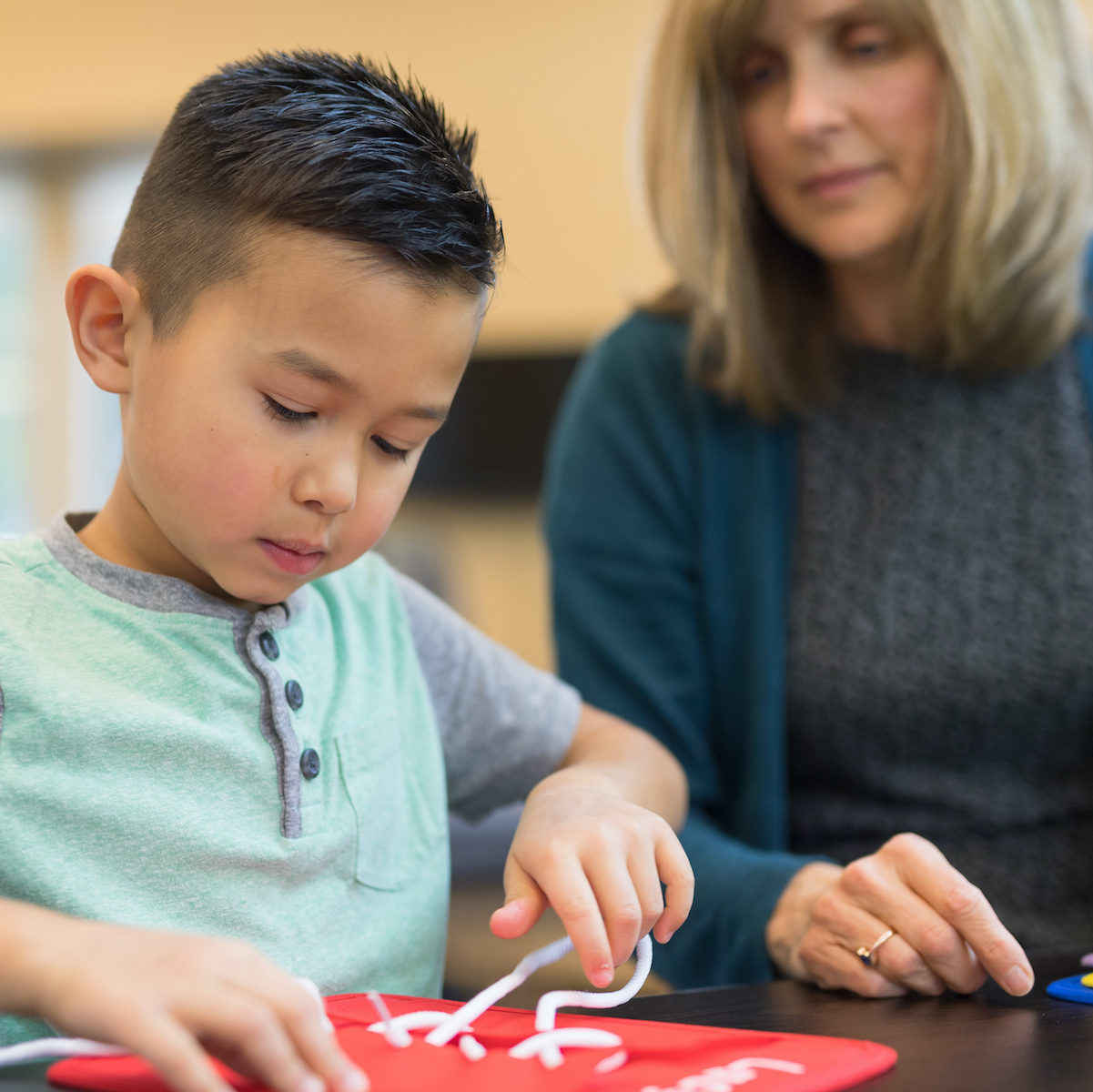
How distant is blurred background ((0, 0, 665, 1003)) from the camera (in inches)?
129

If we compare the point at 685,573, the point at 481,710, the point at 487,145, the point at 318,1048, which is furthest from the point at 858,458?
the point at 487,145

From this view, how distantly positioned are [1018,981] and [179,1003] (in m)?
0.40

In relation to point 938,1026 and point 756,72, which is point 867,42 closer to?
point 756,72

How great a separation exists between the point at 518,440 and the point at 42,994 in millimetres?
3103

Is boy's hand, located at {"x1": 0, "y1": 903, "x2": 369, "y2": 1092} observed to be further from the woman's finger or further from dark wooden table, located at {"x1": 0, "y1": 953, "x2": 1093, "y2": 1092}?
the woman's finger

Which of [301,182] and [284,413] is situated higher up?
[301,182]

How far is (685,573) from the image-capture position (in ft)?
3.78

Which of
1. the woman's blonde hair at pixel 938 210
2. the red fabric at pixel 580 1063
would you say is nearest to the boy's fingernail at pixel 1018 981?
the red fabric at pixel 580 1063

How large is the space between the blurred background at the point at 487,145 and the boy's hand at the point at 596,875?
8.38 ft

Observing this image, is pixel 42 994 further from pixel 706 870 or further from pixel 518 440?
pixel 518 440

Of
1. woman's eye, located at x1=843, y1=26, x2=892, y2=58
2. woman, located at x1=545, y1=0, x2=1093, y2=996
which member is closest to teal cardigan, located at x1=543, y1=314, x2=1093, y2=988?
woman, located at x1=545, y1=0, x2=1093, y2=996

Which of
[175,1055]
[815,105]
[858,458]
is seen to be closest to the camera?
[175,1055]

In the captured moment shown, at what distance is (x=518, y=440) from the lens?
11.4 ft

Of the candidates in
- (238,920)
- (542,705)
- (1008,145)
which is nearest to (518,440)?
(1008,145)
